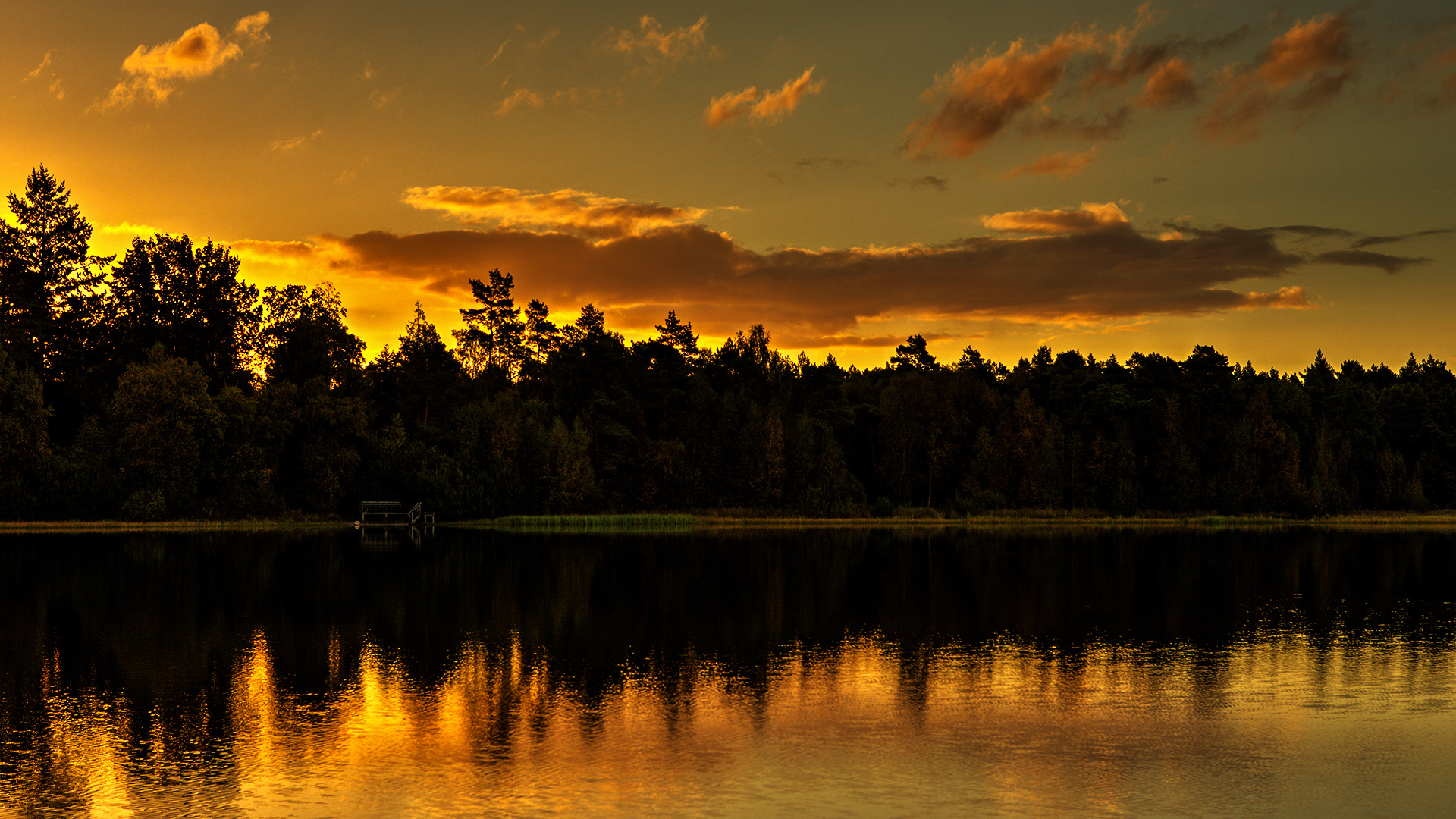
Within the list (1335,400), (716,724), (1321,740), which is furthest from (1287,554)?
(1335,400)

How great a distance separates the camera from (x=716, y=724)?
19.7 metres

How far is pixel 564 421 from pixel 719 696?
10211 centimetres

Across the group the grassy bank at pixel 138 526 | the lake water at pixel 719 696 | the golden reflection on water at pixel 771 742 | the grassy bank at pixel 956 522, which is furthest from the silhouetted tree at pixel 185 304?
the golden reflection on water at pixel 771 742

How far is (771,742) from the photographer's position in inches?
726

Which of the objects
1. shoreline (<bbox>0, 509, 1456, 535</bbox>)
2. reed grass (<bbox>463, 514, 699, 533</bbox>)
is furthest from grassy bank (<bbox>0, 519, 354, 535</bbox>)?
reed grass (<bbox>463, 514, 699, 533</bbox>)

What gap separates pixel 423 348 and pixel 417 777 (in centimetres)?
11994

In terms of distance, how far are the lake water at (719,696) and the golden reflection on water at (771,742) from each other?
8 cm

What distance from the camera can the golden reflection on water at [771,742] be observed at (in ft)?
49.8

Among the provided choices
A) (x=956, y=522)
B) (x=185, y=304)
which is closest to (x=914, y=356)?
(x=956, y=522)

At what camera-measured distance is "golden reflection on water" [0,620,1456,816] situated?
49.8 feet

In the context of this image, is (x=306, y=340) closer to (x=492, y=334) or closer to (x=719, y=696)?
(x=492, y=334)

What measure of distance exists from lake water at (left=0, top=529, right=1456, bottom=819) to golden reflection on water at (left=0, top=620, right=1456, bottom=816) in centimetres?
8

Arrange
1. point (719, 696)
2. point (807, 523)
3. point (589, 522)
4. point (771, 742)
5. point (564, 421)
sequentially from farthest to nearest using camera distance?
point (564, 421) → point (807, 523) → point (589, 522) → point (719, 696) → point (771, 742)

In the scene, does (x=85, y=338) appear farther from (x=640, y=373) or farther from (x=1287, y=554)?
(x=1287, y=554)
